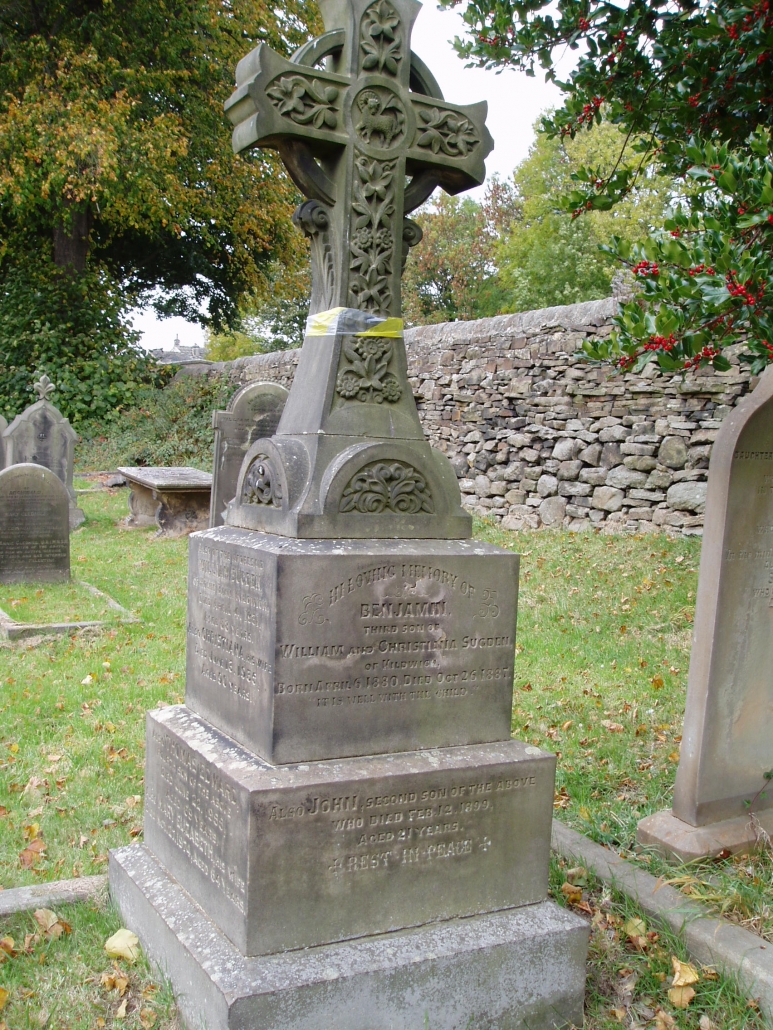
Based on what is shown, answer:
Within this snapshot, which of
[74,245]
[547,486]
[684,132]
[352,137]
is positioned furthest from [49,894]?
[74,245]

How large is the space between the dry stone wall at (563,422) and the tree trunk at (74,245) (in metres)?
10.3

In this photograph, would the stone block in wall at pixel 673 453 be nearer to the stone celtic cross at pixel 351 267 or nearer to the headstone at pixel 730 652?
the headstone at pixel 730 652

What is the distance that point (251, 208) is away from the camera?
64.1 ft

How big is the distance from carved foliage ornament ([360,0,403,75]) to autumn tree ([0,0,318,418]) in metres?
14.8

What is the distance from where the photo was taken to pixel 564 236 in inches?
1226

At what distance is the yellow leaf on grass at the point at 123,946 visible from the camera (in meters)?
3.06

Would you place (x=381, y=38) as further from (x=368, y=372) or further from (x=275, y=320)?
(x=275, y=320)

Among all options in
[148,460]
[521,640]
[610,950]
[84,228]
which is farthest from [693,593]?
[84,228]

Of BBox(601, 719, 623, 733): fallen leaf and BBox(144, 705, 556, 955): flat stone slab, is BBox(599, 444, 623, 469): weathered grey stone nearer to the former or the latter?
BBox(601, 719, 623, 733): fallen leaf

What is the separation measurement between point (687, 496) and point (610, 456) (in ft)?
3.86

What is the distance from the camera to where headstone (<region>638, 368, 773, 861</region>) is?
3.63 meters

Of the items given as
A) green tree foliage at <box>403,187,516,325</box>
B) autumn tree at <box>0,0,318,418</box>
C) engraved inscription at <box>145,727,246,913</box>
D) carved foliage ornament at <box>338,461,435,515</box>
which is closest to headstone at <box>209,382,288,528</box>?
autumn tree at <box>0,0,318,418</box>

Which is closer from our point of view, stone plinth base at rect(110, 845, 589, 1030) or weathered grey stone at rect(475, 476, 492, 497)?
stone plinth base at rect(110, 845, 589, 1030)

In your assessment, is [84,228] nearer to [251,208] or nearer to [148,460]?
[251,208]
